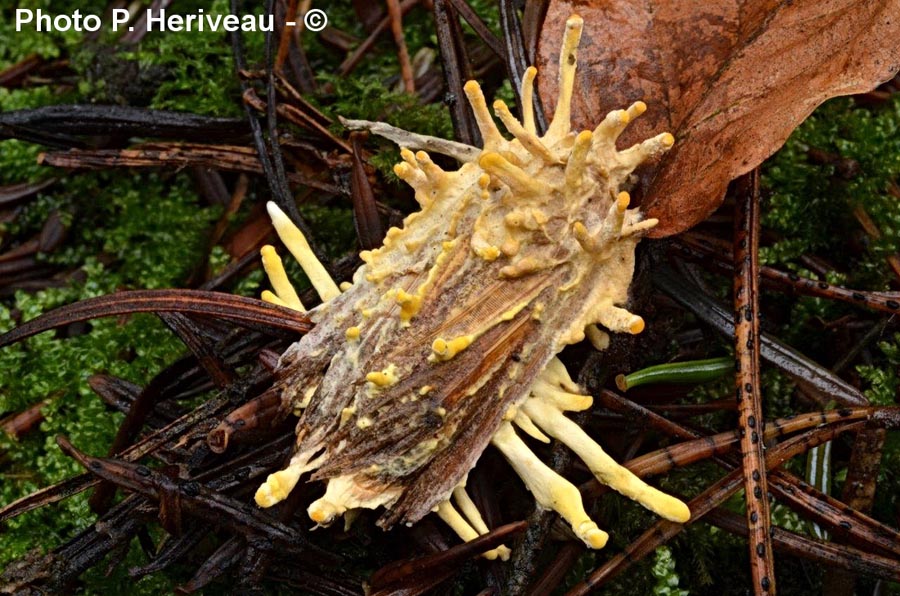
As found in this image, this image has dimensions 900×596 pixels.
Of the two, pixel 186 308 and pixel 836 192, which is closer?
pixel 186 308

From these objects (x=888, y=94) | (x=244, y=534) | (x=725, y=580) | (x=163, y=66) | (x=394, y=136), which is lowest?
(x=725, y=580)

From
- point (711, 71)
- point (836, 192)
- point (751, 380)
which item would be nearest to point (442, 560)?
point (751, 380)

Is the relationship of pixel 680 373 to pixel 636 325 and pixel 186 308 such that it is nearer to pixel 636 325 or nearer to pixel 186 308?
pixel 636 325

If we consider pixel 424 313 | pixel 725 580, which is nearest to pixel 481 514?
pixel 424 313

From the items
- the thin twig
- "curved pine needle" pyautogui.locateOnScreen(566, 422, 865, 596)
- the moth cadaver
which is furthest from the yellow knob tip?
"curved pine needle" pyautogui.locateOnScreen(566, 422, 865, 596)

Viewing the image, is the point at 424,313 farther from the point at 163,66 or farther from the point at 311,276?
the point at 163,66

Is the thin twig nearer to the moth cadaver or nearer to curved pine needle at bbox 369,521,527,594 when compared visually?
the moth cadaver

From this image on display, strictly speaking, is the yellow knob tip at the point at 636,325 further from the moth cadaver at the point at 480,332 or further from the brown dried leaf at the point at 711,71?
the brown dried leaf at the point at 711,71
